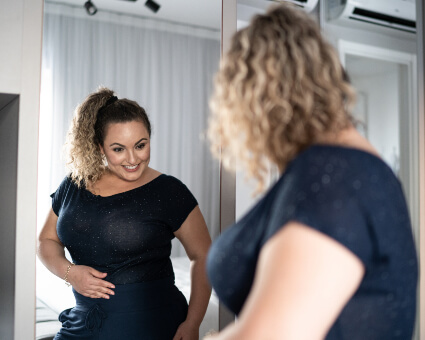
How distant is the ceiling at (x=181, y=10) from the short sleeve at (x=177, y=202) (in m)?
0.58

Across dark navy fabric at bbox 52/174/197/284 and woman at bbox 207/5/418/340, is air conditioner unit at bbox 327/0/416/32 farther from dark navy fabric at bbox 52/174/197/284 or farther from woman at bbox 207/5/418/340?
woman at bbox 207/5/418/340

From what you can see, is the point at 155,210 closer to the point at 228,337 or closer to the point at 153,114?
the point at 153,114

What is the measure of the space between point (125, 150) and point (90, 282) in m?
0.43

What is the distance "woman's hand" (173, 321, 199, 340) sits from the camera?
59.9 inches

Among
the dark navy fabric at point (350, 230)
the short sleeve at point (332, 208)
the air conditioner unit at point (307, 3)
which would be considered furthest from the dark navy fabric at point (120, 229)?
the air conditioner unit at point (307, 3)

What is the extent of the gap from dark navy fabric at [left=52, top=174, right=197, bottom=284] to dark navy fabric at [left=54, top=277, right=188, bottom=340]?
0.04 meters

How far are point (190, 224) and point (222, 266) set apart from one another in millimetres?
773

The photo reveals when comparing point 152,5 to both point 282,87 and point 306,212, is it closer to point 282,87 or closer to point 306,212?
point 282,87

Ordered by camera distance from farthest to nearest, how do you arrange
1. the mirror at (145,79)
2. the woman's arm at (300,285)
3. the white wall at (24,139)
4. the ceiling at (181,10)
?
the ceiling at (181,10)
the mirror at (145,79)
the white wall at (24,139)
the woman's arm at (300,285)

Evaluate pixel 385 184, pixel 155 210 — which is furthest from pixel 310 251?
pixel 155 210

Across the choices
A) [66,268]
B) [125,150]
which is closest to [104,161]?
[125,150]

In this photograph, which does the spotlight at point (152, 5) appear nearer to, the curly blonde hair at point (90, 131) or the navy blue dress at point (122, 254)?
the curly blonde hair at point (90, 131)

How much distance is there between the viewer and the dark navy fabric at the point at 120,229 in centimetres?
143

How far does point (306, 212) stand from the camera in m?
0.66
